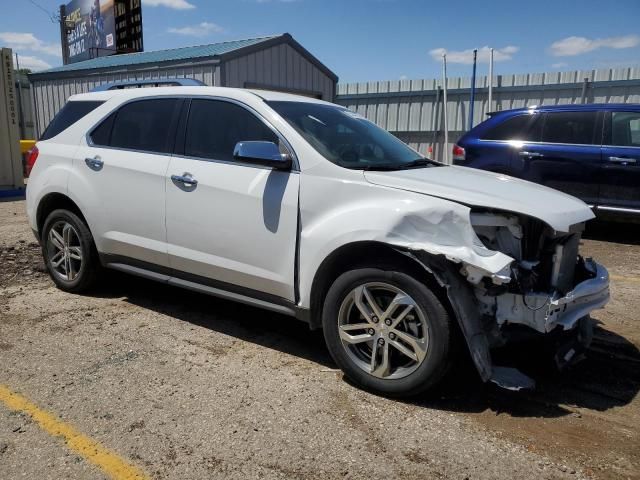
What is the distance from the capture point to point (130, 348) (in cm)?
388

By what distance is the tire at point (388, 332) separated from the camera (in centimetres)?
300

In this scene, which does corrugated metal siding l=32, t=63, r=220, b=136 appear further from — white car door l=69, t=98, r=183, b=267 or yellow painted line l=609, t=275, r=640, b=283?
yellow painted line l=609, t=275, r=640, b=283

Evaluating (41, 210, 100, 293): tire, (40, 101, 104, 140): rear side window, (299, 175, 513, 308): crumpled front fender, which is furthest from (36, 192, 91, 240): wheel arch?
(299, 175, 513, 308): crumpled front fender

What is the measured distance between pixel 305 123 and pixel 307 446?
2.15m

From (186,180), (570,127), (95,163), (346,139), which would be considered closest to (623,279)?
(570,127)

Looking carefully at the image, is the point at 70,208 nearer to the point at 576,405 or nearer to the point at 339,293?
the point at 339,293

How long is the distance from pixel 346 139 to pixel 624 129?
206 inches

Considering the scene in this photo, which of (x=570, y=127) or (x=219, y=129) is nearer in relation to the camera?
(x=219, y=129)

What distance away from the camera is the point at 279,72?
42.6ft

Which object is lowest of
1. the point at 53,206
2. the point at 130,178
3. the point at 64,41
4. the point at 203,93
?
the point at 53,206

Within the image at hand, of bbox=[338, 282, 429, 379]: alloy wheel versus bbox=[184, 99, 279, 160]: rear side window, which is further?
bbox=[184, 99, 279, 160]: rear side window

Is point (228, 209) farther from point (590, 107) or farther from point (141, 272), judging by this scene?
point (590, 107)

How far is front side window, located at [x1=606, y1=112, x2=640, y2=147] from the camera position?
7.32 m

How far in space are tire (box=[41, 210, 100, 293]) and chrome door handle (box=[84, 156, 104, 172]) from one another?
0.50 m
